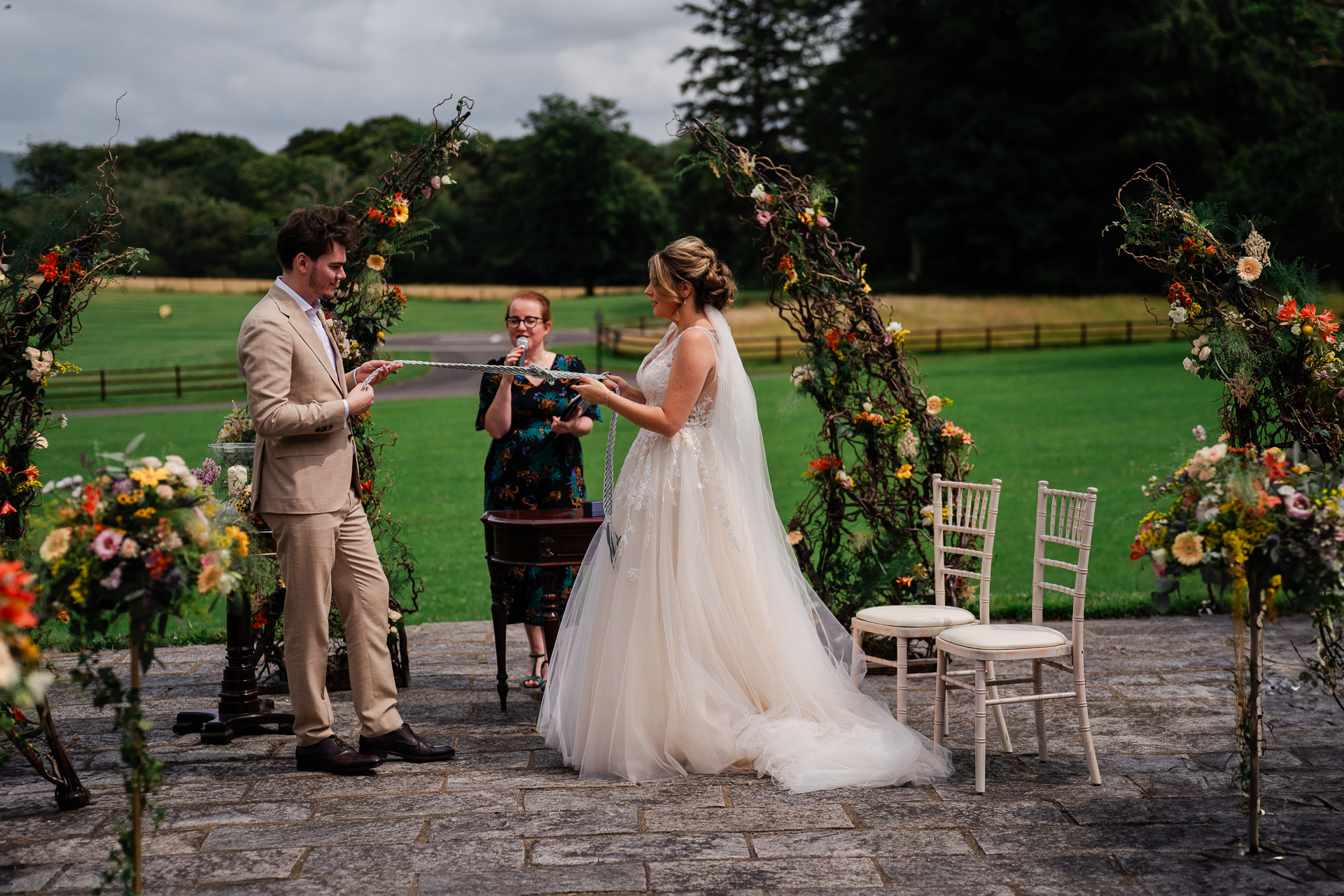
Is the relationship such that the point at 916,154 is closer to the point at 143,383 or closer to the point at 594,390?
the point at 143,383

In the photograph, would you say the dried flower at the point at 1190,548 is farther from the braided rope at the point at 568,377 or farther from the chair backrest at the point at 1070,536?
the braided rope at the point at 568,377

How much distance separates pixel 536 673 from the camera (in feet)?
19.4

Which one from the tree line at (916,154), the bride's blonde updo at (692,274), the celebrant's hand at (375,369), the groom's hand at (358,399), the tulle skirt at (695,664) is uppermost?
the tree line at (916,154)

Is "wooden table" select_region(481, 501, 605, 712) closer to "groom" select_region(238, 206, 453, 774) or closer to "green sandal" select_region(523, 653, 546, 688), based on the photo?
"green sandal" select_region(523, 653, 546, 688)

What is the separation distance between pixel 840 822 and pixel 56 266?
3.98m

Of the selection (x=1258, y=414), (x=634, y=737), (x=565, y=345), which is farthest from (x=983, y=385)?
(x=634, y=737)

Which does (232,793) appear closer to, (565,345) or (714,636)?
(714,636)

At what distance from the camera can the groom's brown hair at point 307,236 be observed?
4336mm

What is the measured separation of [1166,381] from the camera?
25750mm

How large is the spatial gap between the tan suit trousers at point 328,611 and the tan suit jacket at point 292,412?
95 mm

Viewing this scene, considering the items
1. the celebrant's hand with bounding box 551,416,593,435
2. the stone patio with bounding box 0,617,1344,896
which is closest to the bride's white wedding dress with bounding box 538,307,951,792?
the stone patio with bounding box 0,617,1344,896

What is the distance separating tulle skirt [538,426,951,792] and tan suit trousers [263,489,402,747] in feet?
2.57

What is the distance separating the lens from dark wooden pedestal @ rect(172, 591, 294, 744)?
513cm

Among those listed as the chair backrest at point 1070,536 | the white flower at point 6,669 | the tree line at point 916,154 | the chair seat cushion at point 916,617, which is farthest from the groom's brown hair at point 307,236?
the tree line at point 916,154
